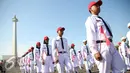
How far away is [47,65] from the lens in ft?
42.9

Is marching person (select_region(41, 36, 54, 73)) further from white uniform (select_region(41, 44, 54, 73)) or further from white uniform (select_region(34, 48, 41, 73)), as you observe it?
white uniform (select_region(34, 48, 41, 73))

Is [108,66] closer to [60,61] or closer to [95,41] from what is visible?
[95,41]

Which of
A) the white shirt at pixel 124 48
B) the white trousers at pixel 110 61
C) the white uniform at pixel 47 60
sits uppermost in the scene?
the white shirt at pixel 124 48

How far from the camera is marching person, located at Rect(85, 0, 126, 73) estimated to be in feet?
16.7

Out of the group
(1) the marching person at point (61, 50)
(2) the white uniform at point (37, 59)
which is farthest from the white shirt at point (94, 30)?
Answer: (2) the white uniform at point (37, 59)

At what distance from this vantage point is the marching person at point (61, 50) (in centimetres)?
990

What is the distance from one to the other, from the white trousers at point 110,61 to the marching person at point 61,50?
15.5 feet

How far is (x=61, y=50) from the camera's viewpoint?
10.1m

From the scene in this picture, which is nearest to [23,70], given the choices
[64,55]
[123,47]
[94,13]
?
[123,47]

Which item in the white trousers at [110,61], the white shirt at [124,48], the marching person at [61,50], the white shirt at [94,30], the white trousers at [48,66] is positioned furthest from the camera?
the white shirt at [124,48]

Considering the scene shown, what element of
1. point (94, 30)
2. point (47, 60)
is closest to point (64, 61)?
point (47, 60)

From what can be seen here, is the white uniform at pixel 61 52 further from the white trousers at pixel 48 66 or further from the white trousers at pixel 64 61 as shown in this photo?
the white trousers at pixel 48 66

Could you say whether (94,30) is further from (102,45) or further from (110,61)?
(110,61)

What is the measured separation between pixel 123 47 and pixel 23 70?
49.2ft
